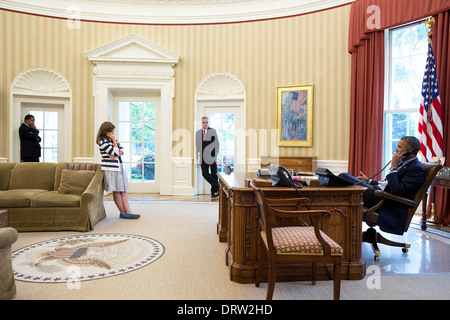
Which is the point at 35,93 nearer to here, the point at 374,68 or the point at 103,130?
the point at 103,130

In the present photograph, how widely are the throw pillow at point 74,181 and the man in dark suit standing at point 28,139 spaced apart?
97.9 inches

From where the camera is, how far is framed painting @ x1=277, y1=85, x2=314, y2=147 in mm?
6840

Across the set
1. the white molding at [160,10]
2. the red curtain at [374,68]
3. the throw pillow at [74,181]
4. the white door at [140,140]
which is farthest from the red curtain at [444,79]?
the white door at [140,140]

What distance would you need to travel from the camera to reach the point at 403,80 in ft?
18.6

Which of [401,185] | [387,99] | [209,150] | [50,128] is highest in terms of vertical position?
[387,99]

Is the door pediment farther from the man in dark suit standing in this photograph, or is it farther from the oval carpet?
the oval carpet

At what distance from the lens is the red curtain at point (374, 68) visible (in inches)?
187

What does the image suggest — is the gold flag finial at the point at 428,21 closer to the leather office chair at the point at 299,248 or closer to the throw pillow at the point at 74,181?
the leather office chair at the point at 299,248

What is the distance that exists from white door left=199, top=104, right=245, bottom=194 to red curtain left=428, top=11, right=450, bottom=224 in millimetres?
3932

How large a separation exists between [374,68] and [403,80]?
53cm

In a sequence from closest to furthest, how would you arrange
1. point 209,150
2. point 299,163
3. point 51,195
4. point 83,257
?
point 83,257
point 51,195
point 299,163
point 209,150

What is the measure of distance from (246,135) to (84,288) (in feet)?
17.1

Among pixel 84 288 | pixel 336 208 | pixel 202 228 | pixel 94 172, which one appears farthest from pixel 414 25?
pixel 84 288

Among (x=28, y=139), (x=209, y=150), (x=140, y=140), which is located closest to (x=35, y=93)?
(x=28, y=139)
